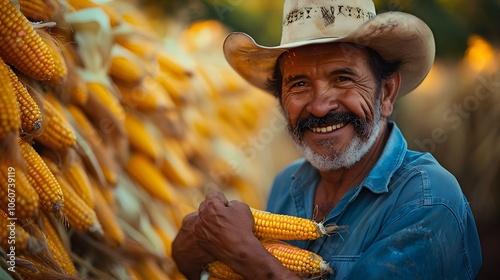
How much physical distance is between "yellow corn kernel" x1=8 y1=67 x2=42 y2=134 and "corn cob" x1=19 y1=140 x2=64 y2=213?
69mm

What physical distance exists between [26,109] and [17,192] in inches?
10.2

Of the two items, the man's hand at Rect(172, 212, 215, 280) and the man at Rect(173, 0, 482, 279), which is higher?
the man at Rect(173, 0, 482, 279)

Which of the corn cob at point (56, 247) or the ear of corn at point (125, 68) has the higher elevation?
the ear of corn at point (125, 68)

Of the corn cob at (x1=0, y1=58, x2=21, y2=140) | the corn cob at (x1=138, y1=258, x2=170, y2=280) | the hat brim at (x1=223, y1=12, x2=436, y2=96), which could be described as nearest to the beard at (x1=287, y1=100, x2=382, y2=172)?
the hat brim at (x1=223, y1=12, x2=436, y2=96)

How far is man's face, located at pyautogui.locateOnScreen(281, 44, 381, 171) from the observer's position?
2.17m

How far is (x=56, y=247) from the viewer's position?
2072mm

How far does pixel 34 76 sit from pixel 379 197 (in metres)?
1.24

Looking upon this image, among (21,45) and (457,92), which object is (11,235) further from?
(457,92)

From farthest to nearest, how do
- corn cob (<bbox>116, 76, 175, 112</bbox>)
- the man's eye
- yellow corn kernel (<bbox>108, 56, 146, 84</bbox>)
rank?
corn cob (<bbox>116, 76, 175, 112</bbox>) → yellow corn kernel (<bbox>108, 56, 146, 84</bbox>) → the man's eye

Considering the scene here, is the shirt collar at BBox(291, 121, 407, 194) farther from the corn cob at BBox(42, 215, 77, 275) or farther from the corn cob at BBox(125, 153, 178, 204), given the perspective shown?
the corn cob at BBox(125, 153, 178, 204)

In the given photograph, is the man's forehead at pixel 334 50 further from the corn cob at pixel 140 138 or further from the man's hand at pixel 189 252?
the corn cob at pixel 140 138

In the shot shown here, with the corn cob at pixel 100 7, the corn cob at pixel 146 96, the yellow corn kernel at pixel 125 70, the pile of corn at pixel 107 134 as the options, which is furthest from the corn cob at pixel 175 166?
the corn cob at pixel 100 7

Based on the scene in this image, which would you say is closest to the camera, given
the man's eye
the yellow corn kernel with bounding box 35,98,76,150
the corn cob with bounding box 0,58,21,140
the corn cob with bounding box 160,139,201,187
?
the corn cob with bounding box 0,58,21,140

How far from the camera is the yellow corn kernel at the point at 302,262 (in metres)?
1.96
